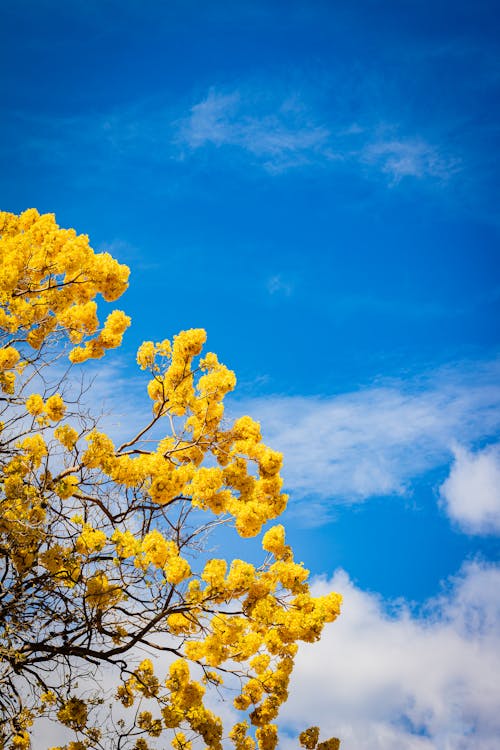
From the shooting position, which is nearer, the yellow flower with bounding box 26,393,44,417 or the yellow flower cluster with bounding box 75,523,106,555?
the yellow flower cluster with bounding box 75,523,106,555

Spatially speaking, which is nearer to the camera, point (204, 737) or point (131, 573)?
point (131, 573)

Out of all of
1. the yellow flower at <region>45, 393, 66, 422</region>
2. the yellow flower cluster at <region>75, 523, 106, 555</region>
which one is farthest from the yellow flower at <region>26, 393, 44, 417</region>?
the yellow flower cluster at <region>75, 523, 106, 555</region>

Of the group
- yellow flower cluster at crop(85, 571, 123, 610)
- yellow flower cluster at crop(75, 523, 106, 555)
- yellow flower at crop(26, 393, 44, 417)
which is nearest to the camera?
yellow flower cluster at crop(75, 523, 106, 555)

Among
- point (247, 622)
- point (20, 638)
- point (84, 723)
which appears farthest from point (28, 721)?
point (247, 622)

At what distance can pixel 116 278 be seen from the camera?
773cm

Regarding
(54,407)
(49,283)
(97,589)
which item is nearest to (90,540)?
(97,589)

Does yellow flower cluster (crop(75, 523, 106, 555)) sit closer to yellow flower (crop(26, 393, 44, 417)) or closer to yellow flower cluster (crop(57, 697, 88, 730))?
yellow flower (crop(26, 393, 44, 417))

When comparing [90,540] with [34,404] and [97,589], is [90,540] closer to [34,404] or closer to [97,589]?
[97,589]

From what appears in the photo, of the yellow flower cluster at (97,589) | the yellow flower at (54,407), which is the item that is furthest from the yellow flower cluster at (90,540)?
the yellow flower at (54,407)

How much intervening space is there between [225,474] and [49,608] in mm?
2503

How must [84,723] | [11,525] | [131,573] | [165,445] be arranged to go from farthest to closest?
[165,445] < [84,723] < [131,573] < [11,525]

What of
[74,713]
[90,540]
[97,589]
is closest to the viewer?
[90,540]

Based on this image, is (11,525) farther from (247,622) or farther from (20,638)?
(247,622)

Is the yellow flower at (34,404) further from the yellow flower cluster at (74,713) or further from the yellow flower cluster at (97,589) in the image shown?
the yellow flower cluster at (74,713)
